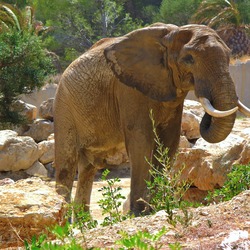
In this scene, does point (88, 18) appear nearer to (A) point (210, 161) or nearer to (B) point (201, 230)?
(A) point (210, 161)

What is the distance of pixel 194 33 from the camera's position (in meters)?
7.82

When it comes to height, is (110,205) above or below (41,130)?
above

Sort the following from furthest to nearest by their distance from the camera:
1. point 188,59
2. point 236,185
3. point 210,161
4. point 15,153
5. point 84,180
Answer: point 15,153 < point 84,180 < point 210,161 < point 188,59 < point 236,185

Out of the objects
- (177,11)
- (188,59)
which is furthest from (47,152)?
(177,11)

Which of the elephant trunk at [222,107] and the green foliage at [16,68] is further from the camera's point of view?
the green foliage at [16,68]

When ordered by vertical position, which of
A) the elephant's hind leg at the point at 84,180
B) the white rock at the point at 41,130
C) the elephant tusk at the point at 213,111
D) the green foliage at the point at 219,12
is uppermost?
the elephant tusk at the point at 213,111

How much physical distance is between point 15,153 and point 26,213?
10.8 meters

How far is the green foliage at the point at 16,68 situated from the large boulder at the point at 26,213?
15285 mm

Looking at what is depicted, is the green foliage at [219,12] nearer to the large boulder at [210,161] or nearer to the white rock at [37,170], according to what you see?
the white rock at [37,170]

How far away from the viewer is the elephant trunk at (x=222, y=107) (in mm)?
7293

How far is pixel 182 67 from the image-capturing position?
7.93 m

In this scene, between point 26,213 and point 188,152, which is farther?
point 188,152

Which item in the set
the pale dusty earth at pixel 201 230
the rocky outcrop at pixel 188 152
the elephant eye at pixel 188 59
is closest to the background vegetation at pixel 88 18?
the rocky outcrop at pixel 188 152

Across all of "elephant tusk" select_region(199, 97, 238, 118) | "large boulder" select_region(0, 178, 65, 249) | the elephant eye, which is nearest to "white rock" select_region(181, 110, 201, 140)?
the elephant eye
